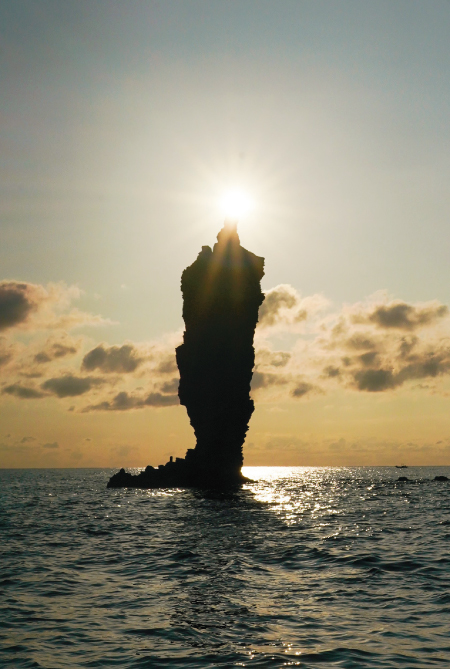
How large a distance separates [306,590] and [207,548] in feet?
29.9

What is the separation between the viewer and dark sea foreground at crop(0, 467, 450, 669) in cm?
1208

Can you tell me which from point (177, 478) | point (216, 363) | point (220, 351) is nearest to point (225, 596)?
point (177, 478)

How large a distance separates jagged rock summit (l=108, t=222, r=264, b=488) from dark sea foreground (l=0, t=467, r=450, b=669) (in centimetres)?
4772

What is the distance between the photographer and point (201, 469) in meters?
80.7

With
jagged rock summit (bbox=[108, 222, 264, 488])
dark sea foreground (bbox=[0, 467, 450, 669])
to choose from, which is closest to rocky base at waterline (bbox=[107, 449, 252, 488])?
jagged rock summit (bbox=[108, 222, 264, 488])

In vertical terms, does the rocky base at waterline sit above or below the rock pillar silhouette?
below

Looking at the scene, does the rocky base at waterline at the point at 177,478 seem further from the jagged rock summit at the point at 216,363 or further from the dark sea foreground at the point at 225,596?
the dark sea foreground at the point at 225,596

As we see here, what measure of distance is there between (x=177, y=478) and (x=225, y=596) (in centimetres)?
6343

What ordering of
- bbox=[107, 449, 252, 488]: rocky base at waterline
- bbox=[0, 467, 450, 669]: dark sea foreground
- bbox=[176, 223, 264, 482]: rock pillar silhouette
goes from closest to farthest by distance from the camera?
1. bbox=[0, 467, 450, 669]: dark sea foreground
2. bbox=[107, 449, 252, 488]: rocky base at waterline
3. bbox=[176, 223, 264, 482]: rock pillar silhouette

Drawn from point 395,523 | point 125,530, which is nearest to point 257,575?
point 125,530

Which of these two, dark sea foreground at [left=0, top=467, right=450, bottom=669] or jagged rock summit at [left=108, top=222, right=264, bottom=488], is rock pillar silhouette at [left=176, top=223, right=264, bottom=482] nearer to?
jagged rock summit at [left=108, top=222, right=264, bottom=488]

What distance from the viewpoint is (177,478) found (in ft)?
259

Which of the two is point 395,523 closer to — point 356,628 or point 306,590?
point 306,590

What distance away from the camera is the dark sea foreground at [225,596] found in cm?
1208
